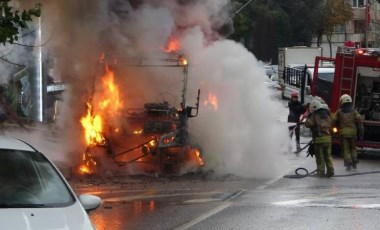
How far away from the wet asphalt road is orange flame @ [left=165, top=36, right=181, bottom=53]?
2.46 metres

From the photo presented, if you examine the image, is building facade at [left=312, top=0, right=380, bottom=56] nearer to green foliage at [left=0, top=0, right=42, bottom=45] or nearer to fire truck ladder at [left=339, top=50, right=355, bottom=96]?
fire truck ladder at [left=339, top=50, right=355, bottom=96]

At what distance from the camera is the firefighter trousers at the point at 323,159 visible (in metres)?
14.0

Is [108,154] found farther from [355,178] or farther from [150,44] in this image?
[355,178]

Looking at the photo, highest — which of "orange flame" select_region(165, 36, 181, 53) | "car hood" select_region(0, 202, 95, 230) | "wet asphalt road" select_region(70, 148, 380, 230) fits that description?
"orange flame" select_region(165, 36, 181, 53)

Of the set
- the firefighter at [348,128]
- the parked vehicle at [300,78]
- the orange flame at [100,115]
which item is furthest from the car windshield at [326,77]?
the orange flame at [100,115]

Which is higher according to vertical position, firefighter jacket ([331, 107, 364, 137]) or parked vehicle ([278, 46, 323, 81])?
parked vehicle ([278, 46, 323, 81])

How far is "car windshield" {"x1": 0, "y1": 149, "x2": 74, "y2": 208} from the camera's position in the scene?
5.47 meters

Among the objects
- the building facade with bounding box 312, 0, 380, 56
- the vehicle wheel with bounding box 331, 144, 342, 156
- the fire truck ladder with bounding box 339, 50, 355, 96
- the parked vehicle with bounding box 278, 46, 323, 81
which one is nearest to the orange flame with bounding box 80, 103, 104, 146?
the fire truck ladder with bounding box 339, 50, 355, 96

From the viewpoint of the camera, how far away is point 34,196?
557 centimetres

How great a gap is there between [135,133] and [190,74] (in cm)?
161

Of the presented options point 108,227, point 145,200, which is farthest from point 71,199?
point 145,200

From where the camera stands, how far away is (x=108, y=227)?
881 centimetres

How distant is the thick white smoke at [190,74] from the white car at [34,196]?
783 centimetres

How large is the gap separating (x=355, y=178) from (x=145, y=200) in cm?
460
